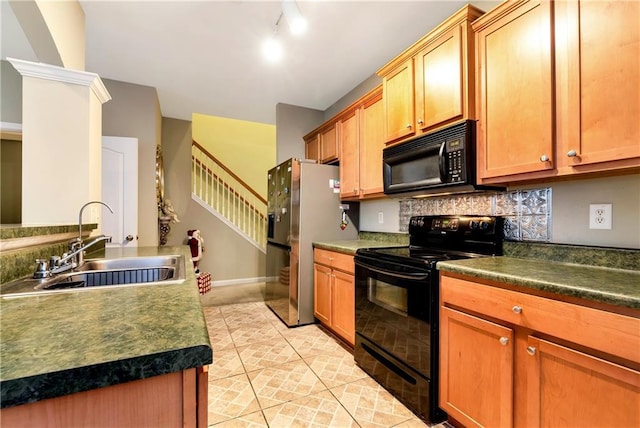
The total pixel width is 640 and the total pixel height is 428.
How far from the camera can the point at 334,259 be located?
269cm

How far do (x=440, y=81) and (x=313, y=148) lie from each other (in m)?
2.09

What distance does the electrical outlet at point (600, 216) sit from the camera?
144cm

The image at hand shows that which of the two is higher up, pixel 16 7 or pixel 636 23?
pixel 16 7

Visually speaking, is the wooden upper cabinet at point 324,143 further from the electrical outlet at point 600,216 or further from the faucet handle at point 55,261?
the faucet handle at point 55,261

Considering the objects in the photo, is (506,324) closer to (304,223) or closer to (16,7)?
(304,223)

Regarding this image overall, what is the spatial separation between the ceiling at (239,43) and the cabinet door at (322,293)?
2.06 metres

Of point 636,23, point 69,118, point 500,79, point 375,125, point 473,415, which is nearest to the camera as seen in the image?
point 636,23

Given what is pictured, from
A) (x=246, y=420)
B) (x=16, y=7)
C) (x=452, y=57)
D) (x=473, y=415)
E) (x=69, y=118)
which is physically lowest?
(x=246, y=420)

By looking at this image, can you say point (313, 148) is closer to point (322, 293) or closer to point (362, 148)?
point (362, 148)

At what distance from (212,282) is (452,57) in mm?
4434

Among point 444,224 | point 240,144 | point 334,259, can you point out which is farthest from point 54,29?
point 240,144

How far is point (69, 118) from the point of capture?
203cm

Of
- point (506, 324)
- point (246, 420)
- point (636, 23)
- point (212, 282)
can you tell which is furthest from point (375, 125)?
point (212, 282)

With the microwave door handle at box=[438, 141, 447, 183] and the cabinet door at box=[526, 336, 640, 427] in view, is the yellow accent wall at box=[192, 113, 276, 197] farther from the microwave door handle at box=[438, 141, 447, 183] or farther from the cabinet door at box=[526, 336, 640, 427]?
the cabinet door at box=[526, 336, 640, 427]
